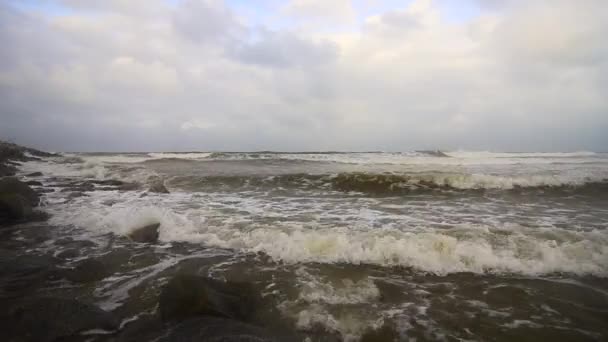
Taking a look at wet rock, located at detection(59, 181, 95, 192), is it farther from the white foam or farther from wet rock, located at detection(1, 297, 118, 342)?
the white foam

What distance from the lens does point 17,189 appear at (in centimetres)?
979

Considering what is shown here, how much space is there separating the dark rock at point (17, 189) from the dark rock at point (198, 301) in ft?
28.2

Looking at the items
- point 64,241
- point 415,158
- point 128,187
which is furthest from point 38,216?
point 415,158

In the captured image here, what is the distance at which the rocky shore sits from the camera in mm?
3365

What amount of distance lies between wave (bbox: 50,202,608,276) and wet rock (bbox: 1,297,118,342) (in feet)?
9.63

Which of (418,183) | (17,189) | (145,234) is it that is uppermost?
(17,189)

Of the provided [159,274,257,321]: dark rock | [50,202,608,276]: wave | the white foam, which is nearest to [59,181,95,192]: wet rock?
[50,202,608,276]: wave

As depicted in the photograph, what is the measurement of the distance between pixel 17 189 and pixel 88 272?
6964 millimetres

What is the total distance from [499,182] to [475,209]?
5432 millimetres

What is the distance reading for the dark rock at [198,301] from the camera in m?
3.60

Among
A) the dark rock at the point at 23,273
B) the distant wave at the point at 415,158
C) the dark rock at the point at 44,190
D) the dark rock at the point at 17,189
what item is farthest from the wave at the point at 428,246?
the distant wave at the point at 415,158

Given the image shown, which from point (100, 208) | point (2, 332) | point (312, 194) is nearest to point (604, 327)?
point (2, 332)

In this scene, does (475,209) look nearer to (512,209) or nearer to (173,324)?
(512,209)

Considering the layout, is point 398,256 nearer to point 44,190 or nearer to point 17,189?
point 17,189
